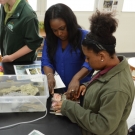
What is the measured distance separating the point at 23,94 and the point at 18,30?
0.61m

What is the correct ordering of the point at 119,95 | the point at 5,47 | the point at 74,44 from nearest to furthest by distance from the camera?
1. the point at 119,95
2. the point at 74,44
3. the point at 5,47

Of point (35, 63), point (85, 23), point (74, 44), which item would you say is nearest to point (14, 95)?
point (74, 44)

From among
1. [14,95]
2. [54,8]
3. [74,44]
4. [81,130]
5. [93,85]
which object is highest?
[54,8]

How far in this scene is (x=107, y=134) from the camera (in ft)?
2.85

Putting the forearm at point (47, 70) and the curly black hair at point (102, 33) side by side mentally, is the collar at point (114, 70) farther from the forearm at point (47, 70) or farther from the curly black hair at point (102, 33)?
the forearm at point (47, 70)

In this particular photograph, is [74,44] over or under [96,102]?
over

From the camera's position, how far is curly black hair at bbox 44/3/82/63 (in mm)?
1138

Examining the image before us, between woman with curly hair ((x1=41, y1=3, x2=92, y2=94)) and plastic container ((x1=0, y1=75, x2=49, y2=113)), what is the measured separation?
11cm

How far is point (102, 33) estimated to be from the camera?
84 centimetres

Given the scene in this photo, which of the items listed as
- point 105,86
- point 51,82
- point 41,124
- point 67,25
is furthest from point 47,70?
point 105,86

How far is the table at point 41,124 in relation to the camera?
913 mm

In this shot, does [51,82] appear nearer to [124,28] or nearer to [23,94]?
[23,94]

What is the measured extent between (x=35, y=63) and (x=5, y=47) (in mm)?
288

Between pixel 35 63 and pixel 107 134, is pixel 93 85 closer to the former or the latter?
pixel 107 134
